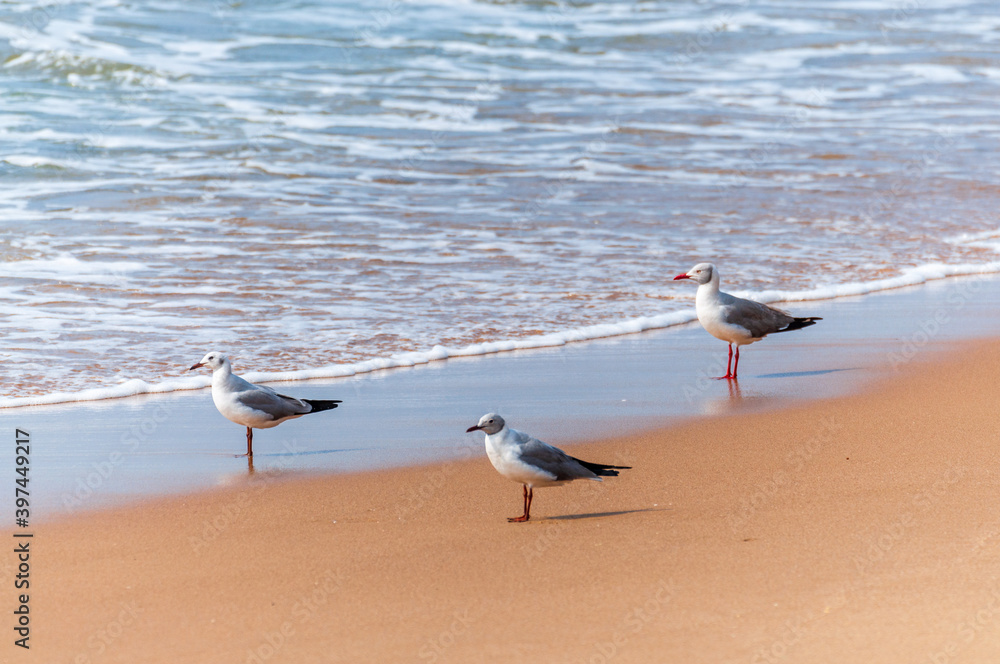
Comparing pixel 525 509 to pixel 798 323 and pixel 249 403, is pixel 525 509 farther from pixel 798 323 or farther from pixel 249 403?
pixel 798 323

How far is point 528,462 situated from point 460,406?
170 centimetres

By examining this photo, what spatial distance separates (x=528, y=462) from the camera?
4.25 meters

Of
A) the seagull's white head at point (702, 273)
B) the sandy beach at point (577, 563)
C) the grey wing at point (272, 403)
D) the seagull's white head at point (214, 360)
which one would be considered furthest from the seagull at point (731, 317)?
the seagull's white head at point (214, 360)

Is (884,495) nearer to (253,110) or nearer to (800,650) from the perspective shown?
(800,650)

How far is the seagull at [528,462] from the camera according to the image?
4254 mm

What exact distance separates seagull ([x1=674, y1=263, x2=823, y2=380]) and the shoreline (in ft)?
0.65

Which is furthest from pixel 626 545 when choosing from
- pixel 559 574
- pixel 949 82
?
pixel 949 82

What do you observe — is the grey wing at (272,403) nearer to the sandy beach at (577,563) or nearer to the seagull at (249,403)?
the seagull at (249,403)

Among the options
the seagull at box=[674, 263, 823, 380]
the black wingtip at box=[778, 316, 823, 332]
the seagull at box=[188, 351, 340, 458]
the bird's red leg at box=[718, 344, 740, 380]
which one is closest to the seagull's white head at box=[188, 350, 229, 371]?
the seagull at box=[188, 351, 340, 458]

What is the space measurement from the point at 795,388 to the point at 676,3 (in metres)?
23.0

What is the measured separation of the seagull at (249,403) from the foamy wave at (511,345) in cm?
103

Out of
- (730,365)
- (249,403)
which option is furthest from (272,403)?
(730,365)

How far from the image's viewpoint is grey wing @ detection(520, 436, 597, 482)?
4.25 meters
